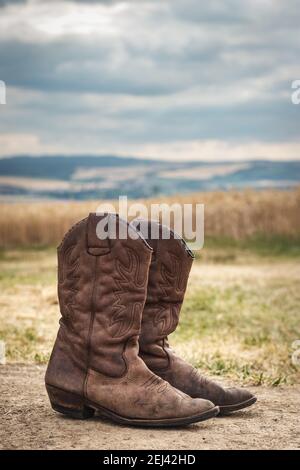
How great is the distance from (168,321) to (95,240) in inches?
23.8

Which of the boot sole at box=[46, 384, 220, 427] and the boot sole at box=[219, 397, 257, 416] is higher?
the boot sole at box=[46, 384, 220, 427]

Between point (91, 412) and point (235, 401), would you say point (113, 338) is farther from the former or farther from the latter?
point (235, 401)

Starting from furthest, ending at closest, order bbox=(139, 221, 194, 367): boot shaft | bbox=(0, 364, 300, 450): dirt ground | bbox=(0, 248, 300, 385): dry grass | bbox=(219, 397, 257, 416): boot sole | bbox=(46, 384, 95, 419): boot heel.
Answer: bbox=(0, 248, 300, 385): dry grass
bbox=(219, 397, 257, 416): boot sole
bbox=(139, 221, 194, 367): boot shaft
bbox=(46, 384, 95, 419): boot heel
bbox=(0, 364, 300, 450): dirt ground

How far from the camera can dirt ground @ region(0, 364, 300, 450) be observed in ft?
11.1

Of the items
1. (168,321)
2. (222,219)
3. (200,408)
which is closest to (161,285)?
(168,321)

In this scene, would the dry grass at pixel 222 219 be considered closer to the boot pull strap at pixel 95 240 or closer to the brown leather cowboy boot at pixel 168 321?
the brown leather cowboy boot at pixel 168 321

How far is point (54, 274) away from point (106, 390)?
1064 cm

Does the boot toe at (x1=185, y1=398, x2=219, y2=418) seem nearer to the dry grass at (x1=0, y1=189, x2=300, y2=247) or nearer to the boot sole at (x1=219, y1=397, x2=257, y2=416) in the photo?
the boot sole at (x1=219, y1=397, x2=257, y2=416)

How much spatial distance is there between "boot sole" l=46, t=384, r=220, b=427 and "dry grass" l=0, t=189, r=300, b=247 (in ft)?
57.3

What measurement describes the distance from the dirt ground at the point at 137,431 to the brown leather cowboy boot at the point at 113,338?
89mm

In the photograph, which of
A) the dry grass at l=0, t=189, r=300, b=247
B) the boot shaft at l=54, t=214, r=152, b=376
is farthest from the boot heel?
the dry grass at l=0, t=189, r=300, b=247

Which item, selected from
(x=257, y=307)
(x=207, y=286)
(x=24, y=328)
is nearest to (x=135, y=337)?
(x=24, y=328)

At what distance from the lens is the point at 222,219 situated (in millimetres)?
21609

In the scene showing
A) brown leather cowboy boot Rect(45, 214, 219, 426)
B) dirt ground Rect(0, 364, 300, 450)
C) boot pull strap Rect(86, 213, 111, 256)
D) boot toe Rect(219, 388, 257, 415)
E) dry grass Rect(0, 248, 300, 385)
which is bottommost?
dry grass Rect(0, 248, 300, 385)
